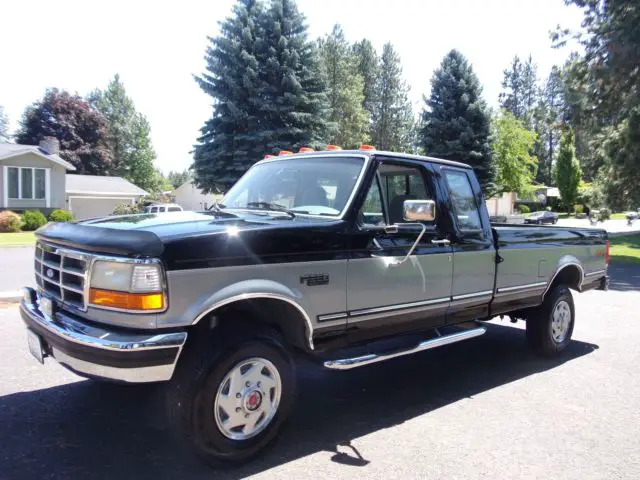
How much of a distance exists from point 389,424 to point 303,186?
2086 mm

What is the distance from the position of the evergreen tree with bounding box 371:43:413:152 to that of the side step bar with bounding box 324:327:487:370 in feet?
176

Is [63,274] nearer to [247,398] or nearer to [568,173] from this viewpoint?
[247,398]

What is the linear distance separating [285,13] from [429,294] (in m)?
26.6

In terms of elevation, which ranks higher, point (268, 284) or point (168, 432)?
point (268, 284)

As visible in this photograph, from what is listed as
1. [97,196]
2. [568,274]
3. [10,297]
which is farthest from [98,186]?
[568,274]

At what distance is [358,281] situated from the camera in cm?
404

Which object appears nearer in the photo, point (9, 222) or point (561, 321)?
point (561, 321)

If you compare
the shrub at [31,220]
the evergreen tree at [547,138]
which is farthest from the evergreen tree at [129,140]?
the evergreen tree at [547,138]

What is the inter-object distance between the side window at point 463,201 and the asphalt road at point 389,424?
159cm

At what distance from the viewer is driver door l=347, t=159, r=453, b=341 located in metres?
4.09

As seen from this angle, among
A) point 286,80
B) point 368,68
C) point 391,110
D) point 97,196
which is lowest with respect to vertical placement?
point 97,196

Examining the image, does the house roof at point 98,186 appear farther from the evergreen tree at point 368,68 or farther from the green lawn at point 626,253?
the green lawn at point 626,253

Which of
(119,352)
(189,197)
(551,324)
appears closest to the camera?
(119,352)

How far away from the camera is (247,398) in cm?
345
